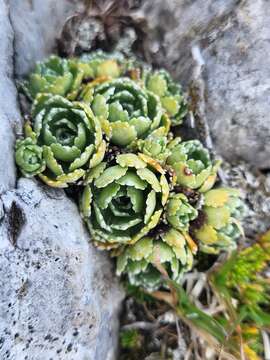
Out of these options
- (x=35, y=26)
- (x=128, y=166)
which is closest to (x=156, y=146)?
(x=128, y=166)

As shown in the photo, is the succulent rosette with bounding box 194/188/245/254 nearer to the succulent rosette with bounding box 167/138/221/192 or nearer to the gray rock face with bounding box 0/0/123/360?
the succulent rosette with bounding box 167/138/221/192

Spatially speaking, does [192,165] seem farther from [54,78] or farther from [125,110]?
[54,78]

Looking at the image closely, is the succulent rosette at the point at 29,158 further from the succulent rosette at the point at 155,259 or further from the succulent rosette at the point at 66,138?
the succulent rosette at the point at 155,259

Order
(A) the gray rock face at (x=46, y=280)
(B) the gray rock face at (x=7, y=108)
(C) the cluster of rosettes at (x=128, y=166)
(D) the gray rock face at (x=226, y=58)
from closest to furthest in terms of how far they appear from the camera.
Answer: (A) the gray rock face at (x=46, y=280) → (B) the gray rock face at (x=7, y=108) → (C) the cluster of rosettes at (x=128, y=166) → (D) the gray rock face at (x=226, y=58)

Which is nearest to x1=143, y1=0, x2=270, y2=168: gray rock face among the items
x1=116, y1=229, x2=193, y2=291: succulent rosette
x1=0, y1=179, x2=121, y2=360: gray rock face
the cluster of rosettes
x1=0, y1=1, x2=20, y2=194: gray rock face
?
the cluster of rosettes

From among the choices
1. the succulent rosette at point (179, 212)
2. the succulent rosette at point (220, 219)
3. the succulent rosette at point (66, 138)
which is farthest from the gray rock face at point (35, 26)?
the succulent rosette at point (220, 219)

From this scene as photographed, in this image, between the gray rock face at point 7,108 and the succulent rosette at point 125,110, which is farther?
the succulent rosette at point 125,110
